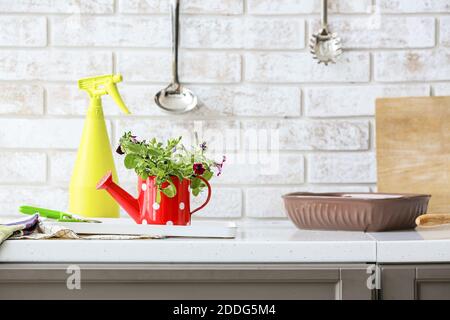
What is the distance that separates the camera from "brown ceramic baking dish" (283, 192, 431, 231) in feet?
5.01

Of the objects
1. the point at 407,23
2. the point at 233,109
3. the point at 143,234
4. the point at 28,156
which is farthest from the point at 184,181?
the point at 407,23

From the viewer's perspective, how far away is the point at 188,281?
Result: 52.1 inches

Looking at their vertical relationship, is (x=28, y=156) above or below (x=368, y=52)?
below

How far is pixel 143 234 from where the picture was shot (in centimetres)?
141

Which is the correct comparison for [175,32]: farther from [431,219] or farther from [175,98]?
[431,219]

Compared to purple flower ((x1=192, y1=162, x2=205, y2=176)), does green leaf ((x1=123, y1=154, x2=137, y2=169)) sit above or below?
above

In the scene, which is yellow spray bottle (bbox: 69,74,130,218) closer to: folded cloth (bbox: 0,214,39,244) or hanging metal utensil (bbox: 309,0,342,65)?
folded cloth (bbox: 0,214,39,244)

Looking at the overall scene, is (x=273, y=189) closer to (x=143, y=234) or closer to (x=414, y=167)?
(x=414, y=167)

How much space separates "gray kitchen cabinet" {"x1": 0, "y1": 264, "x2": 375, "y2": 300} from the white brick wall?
620 millimetres

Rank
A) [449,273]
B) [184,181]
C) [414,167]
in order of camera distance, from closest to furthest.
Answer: [449,273] → [184,181] → [414,167]

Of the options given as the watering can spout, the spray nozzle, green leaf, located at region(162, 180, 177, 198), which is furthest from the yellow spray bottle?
green leaf, located at region(162, 180, 177, 198)

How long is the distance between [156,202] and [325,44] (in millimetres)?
698
